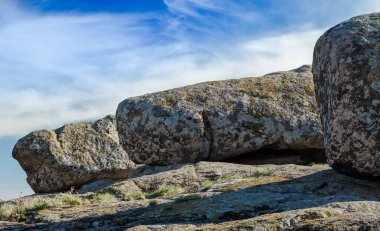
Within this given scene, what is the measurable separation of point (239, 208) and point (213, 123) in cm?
1360

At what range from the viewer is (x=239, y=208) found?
10414 millimetres

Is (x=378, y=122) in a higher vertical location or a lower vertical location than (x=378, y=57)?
lower

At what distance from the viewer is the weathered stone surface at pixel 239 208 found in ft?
24.9

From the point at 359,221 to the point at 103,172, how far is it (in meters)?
24.3

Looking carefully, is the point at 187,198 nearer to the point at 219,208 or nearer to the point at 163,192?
the point at 219,208

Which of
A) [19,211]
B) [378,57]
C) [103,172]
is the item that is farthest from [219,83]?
[19,211]

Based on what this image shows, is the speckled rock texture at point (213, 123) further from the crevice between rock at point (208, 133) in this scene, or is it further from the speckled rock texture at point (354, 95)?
the speckled rock texture at point (354, 95)

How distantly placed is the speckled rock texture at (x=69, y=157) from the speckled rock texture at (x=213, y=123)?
5.07m

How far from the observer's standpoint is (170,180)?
18062 mm

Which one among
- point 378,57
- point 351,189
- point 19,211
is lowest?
point 351,189

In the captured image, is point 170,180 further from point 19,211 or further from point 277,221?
point 277,221

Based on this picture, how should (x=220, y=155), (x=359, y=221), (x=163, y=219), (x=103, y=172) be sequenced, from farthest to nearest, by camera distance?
(x=103, y=172)
(x=220, y=155)
(x=163, y=219)
(x=359, y=221)

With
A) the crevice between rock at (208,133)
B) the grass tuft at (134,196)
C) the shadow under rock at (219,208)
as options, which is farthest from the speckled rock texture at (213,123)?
the shadow under rock at (219,208)

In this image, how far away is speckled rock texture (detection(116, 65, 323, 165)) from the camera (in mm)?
23609
